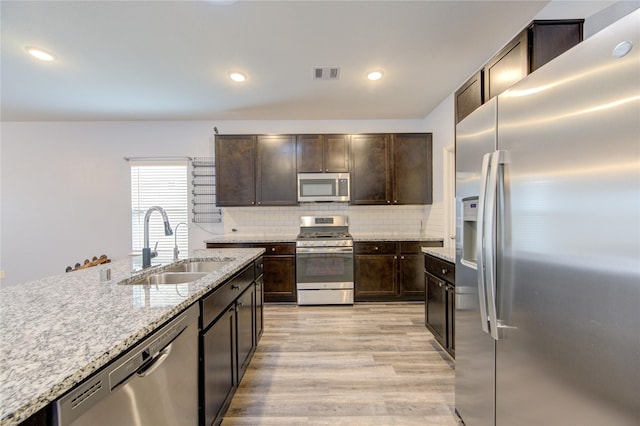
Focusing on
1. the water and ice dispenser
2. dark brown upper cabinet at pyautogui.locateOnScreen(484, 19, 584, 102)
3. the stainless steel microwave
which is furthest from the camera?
the stainless steel microwave

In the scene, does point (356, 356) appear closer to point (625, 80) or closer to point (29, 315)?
point (29, 315)

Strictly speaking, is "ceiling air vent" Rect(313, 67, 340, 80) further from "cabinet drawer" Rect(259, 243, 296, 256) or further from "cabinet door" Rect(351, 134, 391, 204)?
"cabinet drawer" Rect(259, 243, 296, 256)

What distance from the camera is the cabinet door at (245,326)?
6.17 feet

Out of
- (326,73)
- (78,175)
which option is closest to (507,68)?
(326,73)

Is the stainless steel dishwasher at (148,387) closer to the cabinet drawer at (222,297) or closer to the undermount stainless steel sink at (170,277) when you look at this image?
the cabinet drawer at (222,297)

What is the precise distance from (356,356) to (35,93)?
15.2 ft

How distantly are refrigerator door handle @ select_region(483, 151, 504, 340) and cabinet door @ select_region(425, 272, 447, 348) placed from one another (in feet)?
3.71

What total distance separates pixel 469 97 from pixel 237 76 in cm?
222

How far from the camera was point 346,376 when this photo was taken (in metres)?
2.09

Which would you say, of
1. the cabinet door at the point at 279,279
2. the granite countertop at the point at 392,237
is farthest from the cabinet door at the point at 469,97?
the cabinet door at the point at 279,279

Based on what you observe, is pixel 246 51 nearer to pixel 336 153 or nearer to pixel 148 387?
pixel 336 153

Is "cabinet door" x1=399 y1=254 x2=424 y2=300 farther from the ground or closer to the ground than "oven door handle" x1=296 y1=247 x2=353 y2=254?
closer to the ground

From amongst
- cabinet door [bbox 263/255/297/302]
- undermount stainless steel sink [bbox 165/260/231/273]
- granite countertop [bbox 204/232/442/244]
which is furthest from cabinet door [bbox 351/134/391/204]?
undermount stainless steel sink [bbox 165/260/231/273]

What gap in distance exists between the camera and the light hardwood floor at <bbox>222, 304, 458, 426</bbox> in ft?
5.62
